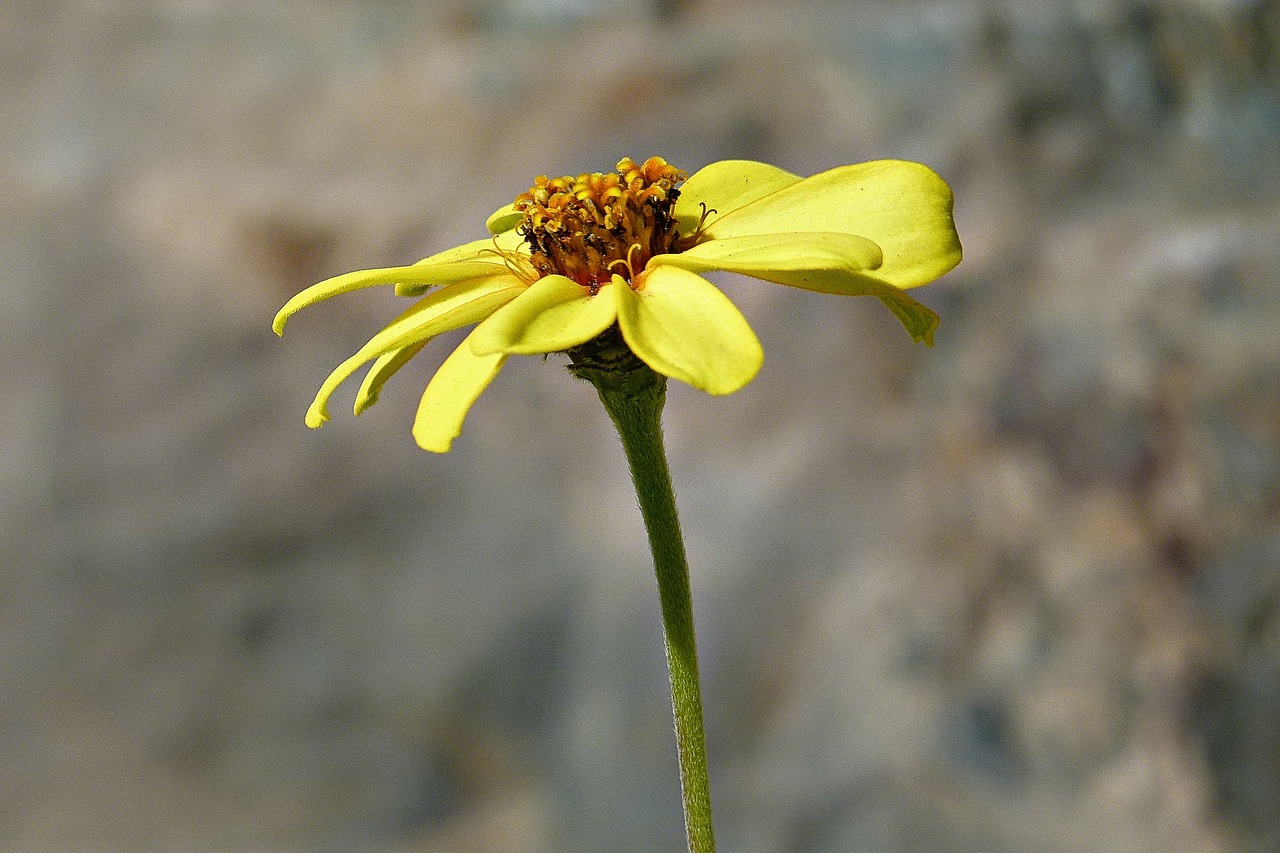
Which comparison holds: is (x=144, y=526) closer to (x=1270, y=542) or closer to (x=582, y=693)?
(x=582, y=693)

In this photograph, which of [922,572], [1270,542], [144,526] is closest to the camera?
[1270,542]

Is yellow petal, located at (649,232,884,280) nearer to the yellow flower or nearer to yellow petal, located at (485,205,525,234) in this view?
the yellow flower

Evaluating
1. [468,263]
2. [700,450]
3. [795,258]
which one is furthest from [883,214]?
[700,450]

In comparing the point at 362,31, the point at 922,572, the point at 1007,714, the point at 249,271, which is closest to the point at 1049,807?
the point at 1007,714

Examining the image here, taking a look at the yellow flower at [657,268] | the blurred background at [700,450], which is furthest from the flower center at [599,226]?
the blurred background at [700,450]

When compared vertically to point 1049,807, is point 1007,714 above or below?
above

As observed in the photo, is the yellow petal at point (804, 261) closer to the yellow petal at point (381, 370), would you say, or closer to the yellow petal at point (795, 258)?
the yellow petal at point (795, 258)
